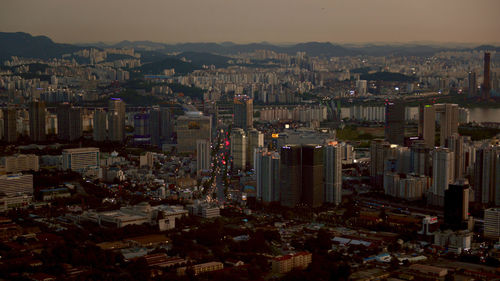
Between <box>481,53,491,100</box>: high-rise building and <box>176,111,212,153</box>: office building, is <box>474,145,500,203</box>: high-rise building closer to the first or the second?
<box>176,111,212,153</box>: office building

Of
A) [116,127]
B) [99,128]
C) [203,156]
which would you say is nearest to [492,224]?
[203,156]

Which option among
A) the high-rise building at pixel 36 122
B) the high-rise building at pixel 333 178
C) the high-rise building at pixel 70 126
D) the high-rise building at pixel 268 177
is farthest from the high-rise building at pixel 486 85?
the high-rise building at pixel 36 122

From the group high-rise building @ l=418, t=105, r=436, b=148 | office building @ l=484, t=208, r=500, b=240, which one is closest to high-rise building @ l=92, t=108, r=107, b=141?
high-rise building @ l=418, t=105, r=436, b=148

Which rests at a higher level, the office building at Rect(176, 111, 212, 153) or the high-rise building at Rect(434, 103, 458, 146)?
the high-rise building at Rect(434, 103, 458, 146)

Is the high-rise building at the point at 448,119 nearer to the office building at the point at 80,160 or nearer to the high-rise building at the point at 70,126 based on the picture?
the office building at the point at 80,160

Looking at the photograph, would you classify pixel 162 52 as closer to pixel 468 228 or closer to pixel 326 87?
pixel 326 87

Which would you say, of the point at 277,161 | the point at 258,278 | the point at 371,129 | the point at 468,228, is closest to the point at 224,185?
the point at 277,161
